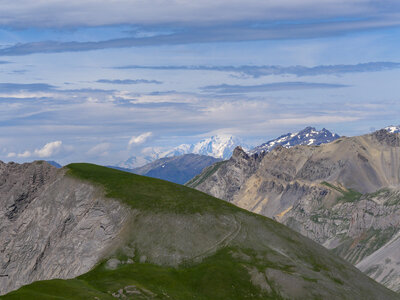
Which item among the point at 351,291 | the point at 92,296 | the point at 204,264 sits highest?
the point at 92,296

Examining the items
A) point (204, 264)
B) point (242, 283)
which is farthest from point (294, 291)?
point (204, 264)

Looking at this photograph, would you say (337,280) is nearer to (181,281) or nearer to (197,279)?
(197,279)

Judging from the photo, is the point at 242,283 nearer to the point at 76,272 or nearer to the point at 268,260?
the point at 268,260

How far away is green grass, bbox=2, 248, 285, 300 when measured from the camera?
154 meters

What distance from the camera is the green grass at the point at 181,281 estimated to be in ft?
506

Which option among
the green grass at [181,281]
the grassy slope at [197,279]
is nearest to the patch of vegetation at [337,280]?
the grassy slope at [197,279]

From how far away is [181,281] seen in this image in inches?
6732

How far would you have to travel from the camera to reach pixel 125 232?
19350 cm

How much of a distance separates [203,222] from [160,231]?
48.6ft

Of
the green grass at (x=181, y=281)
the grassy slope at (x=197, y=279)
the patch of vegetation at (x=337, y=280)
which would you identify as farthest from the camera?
the patch of vegetation at (x=337, y=280)

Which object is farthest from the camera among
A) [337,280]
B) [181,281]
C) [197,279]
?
[337,280]

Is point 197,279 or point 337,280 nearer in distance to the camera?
point 197,279

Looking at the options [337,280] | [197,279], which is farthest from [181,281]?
[337,280]

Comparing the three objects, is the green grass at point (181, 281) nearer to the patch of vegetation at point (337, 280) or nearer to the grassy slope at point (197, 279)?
the grassy slope at point (197, 279)
